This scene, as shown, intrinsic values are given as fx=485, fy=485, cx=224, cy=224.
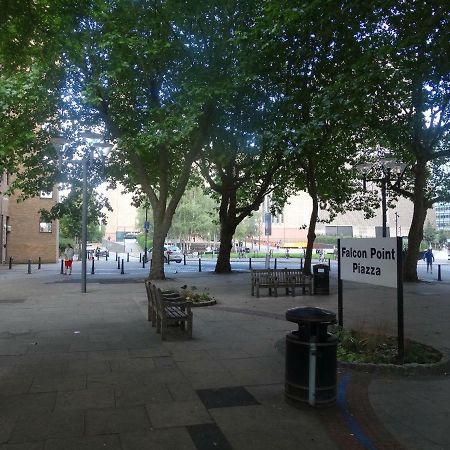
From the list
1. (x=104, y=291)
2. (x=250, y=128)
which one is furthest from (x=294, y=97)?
(x=104, y=291)

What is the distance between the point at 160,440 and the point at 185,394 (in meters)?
1.24

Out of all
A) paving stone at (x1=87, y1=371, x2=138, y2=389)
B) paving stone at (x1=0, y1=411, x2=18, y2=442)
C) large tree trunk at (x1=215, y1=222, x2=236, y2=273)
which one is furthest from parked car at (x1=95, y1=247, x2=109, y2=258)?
paving stone at (x1=0, y1=411, x2=18, y2=442)

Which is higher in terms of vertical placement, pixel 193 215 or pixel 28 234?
pixel 193 215

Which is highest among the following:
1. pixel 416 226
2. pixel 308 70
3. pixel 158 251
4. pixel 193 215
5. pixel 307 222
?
pixel 308 70

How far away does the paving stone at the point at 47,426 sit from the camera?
13.9 feet

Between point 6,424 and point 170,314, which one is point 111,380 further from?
point 170,314

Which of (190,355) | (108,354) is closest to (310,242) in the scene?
(190,355)

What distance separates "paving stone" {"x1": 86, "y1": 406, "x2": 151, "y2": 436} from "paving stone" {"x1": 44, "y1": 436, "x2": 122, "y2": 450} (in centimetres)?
13

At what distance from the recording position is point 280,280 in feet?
50.6

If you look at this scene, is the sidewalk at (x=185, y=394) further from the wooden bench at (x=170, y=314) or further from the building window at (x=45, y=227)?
the building window at (x=45, y=227)

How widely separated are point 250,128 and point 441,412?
14.7m

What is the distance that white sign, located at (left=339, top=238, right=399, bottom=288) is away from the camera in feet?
21.5

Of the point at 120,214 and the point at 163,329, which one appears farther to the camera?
the point at 120,214

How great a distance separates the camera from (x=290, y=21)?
1010 centimetres
